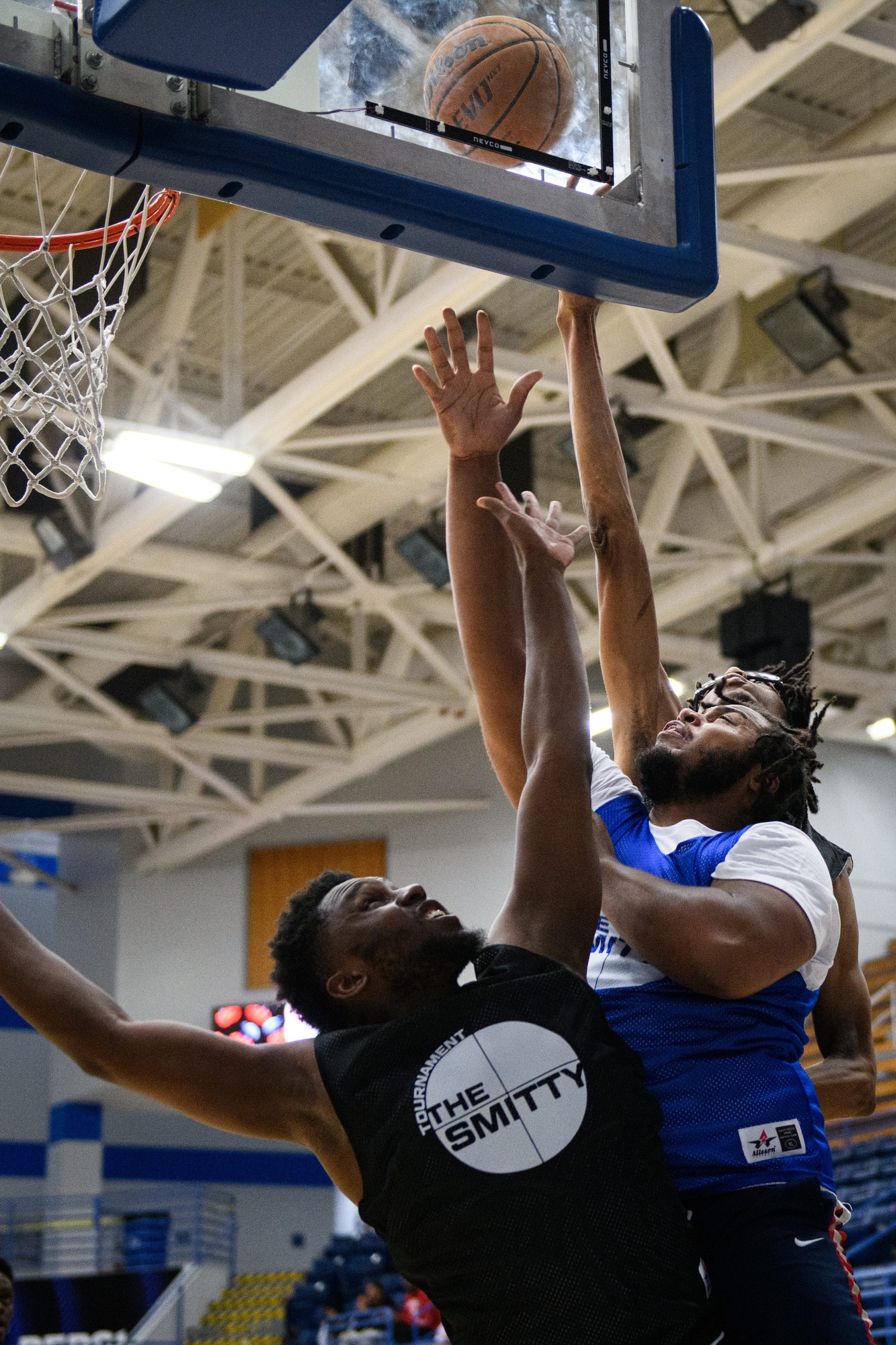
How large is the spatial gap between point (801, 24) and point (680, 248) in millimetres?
5132

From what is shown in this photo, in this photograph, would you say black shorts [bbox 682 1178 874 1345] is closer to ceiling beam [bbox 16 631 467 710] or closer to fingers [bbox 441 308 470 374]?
fingers [bbox 441 308 470 374]

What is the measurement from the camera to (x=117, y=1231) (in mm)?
17219

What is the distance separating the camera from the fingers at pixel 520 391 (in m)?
2.90

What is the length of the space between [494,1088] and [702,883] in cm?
53

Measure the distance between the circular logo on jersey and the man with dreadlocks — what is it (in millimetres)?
226

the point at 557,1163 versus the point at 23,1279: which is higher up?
the point at 557,1163

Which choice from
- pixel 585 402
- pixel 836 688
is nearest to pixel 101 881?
pixel 836 688

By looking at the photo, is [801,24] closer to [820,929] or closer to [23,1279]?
[820,929]

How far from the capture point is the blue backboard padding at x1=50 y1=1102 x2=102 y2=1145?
18031 millimetres

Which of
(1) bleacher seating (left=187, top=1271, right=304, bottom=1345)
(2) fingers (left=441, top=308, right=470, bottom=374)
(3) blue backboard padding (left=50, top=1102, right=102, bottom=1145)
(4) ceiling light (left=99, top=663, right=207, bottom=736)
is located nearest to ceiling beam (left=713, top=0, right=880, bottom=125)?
(2) fingers (left=441, top=308, right=470, bottom=374)

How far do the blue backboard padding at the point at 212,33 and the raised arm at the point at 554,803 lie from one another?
75 cm

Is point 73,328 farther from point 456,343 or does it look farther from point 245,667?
point 245,667

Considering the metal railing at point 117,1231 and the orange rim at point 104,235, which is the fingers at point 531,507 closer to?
the orange rim at point 104,235

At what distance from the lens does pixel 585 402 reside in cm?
321
